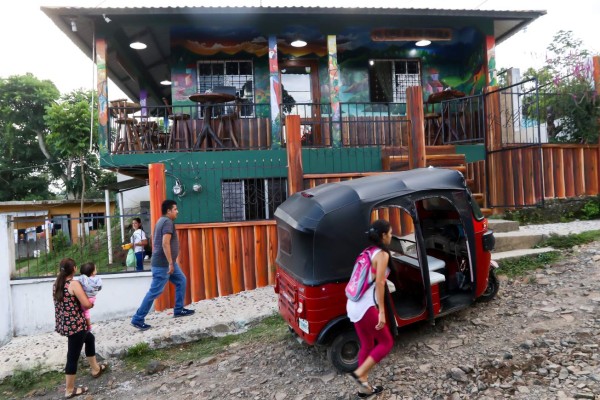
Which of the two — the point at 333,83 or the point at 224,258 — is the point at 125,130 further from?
the point at 333,83

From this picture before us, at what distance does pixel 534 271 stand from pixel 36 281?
7899 millimetres

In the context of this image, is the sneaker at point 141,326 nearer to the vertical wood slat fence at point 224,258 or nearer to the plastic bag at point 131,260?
the vertical wood slat fence at point 224,258

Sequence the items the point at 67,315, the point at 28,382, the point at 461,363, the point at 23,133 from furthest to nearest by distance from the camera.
A: 1. the point at 23,133
2. the point at 28,382
3. the point at 67,315
4. the point at 461,363

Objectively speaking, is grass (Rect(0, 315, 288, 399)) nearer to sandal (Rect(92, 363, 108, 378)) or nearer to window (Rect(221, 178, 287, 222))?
sandal (Rect(92, 363, 108, 378))

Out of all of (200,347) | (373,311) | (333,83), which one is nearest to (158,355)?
(200,347)

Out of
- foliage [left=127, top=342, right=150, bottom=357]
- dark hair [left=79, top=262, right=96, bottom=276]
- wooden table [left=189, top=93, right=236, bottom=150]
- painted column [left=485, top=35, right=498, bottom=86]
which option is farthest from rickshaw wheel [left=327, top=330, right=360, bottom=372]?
painted column [left=485, top=35, right=498, bottom=86]

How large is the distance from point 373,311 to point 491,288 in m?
2.31

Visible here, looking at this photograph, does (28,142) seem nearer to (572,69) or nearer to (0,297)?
(0,297)

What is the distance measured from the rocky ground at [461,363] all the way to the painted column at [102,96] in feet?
17.5

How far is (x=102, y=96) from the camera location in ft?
30.1

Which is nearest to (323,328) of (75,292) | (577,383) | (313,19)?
(577,383)

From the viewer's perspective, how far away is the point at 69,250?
12070mm

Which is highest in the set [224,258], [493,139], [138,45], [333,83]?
[138,45]

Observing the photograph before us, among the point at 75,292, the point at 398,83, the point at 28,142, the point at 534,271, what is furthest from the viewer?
the point at 28,142
